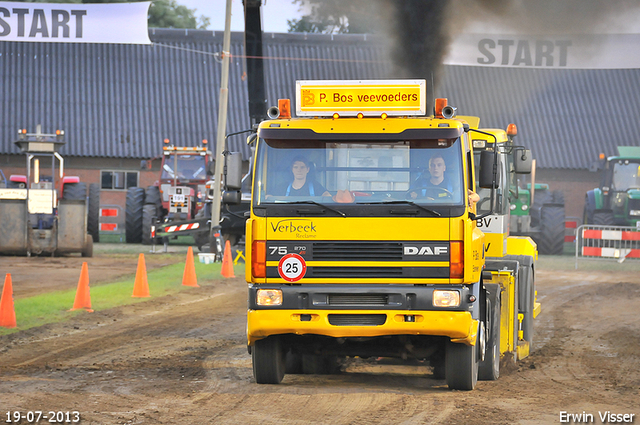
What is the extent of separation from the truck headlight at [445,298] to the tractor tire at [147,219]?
20831 millimetres

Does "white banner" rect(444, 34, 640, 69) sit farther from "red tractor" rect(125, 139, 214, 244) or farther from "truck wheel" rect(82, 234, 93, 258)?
"truck wheel" rect(82, 234, 93, 258)

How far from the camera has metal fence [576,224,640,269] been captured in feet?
79.9

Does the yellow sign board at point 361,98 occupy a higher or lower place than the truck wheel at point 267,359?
higher

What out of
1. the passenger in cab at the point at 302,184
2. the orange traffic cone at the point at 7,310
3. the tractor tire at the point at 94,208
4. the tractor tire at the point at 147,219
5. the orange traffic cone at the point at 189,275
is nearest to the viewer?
the passenger in cab at the point at 302,184

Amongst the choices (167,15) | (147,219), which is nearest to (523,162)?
(147,219)

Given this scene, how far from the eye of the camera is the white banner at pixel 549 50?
1773 centimetres

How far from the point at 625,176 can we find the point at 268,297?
76.3 feet

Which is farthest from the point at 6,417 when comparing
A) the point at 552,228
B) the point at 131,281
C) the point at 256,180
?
the point at 552,228

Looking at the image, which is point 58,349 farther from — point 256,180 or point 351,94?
point 351,94

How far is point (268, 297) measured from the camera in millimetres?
7695

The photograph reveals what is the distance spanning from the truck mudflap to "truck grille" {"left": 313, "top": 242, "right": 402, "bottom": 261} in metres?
0.46

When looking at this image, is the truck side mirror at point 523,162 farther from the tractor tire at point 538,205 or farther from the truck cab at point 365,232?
the tractor tire at point 538,205

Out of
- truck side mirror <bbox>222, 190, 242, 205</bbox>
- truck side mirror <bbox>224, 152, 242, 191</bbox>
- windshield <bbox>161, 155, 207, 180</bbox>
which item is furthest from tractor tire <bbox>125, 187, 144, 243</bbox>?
truck side mirror <bbox>224, 152, 242, 191</bbox>

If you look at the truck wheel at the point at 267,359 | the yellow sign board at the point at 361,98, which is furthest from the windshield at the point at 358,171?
the truck wheel at the point at 267,359
